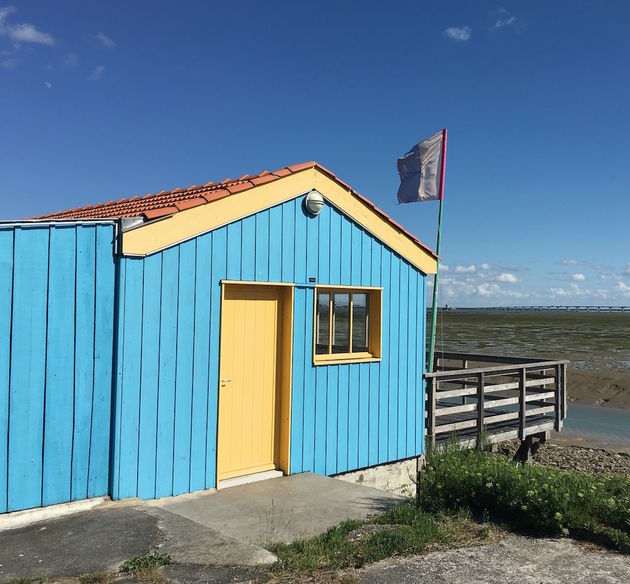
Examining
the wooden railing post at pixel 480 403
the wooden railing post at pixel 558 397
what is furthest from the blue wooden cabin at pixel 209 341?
the wooden railing post at pixel 558 397

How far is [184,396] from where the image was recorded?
6430 mm

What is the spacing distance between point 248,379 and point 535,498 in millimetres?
3369

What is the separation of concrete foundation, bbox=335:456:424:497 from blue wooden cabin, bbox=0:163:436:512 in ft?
0.44

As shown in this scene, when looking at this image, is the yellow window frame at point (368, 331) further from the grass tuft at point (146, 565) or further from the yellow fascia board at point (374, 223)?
the grass tuft at point (146, 565)

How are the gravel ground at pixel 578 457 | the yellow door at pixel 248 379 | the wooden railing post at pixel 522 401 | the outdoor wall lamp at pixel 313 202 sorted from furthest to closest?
Result: the gravel ground at pixel 578 457 < the wooden railing post at pixel 522 401 < the outdoor wall lamp at pixel 313 202 < the yellow door at pixel 248 379

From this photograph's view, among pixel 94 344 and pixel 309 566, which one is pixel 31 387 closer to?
pixel 94 344

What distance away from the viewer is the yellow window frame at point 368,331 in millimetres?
7820

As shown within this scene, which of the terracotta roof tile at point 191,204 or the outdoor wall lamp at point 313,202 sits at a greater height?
the outdoor wall lamp at point 313,202

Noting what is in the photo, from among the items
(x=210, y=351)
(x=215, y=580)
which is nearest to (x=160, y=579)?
(x=215, y=580)

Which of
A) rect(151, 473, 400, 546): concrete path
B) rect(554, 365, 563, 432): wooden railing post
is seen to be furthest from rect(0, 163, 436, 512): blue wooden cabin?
rect(554, 365, 563, 432): wooden railing post

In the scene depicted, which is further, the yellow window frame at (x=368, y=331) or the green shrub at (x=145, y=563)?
the yellow window frame at (x=368, y=331)

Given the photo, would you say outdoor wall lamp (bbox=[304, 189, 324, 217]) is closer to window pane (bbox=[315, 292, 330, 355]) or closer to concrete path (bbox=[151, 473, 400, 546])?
window pane (bbox=[315, 292, 330, 355])

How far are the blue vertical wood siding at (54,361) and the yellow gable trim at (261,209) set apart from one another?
1.28ft

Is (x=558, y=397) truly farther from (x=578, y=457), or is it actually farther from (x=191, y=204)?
(x=191, y=204)
